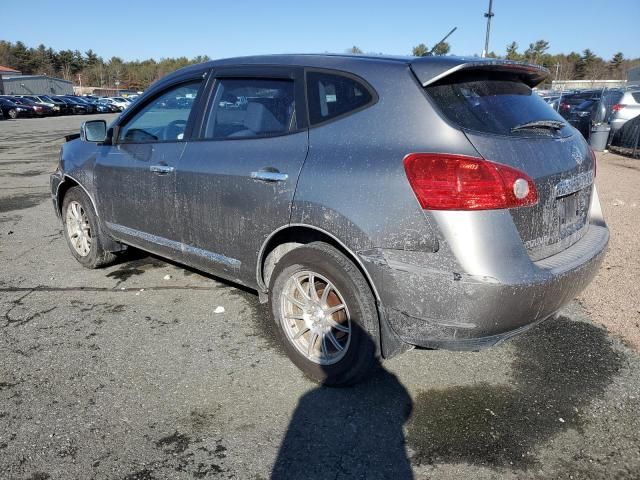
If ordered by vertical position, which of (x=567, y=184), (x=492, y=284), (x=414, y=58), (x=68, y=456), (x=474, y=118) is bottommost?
(x=68, y=456)

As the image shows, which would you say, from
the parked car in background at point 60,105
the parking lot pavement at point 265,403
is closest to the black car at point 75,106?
the parked car in background at point 60,105

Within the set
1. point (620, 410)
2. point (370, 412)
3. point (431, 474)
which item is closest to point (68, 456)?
point (370, 412)

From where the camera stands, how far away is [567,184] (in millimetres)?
2781

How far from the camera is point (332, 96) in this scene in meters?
2.90

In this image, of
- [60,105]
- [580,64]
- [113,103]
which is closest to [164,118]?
[60,105]

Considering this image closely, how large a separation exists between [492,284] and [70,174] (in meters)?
4.01

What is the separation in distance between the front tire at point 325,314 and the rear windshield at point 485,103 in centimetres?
94

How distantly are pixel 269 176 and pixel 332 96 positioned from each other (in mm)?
579

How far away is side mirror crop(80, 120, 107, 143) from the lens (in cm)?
449

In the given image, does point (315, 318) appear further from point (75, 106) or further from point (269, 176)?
point (75, 106)

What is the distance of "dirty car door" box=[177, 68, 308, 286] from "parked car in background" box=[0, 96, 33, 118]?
39604mm

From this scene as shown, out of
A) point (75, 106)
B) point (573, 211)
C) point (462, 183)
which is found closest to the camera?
point (462, 183)

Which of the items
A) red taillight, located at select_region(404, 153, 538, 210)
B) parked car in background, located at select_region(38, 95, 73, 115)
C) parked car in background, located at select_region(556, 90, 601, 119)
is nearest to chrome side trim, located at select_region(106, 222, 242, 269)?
red taillight, located at select_region(404, 153, 538, 210)

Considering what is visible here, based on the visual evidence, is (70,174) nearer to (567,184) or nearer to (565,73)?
(567,184)
